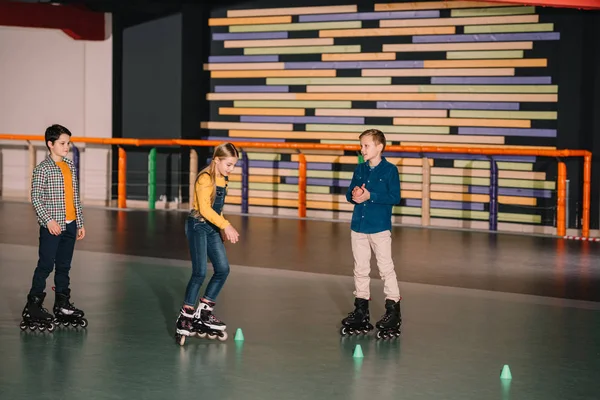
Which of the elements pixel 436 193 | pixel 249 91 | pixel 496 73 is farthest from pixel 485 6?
pixel 249 91

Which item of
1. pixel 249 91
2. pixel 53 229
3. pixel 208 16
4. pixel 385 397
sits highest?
pixel 208 16

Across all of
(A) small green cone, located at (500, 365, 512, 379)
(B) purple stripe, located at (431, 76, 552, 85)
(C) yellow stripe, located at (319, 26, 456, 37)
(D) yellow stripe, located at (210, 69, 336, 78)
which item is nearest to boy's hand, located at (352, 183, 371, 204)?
(A) small green cone, located at (500, 365, 512, 379)

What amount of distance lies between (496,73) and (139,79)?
22.8 feet

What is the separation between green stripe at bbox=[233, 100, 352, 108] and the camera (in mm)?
20500

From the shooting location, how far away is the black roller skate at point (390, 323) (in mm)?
9492

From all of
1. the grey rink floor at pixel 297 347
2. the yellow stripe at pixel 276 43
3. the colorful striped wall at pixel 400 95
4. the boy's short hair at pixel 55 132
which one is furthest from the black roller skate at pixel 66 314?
the yellow stripe at pixel 276 43

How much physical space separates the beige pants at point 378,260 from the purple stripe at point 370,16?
33.5 ft

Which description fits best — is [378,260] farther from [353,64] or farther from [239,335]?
[353,64]

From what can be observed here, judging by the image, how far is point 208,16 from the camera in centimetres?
2172

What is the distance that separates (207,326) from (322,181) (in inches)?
454

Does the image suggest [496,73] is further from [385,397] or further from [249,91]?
[385,397]

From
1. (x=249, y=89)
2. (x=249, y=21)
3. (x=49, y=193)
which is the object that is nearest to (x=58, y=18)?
(x=249, y=21)

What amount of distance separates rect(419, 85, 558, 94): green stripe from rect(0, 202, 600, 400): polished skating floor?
9.34ft

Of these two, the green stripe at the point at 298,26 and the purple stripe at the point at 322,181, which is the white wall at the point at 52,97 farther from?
the purple stripe at the point at 322,181
